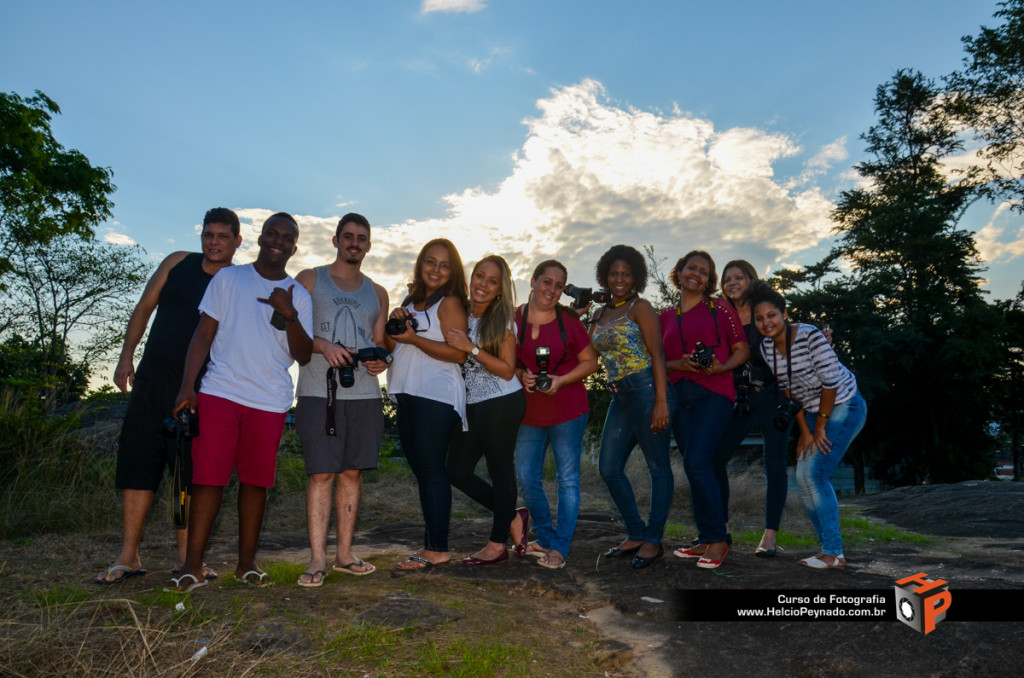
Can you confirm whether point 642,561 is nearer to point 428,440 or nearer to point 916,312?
point 428,440

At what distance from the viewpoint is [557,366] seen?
475 cm

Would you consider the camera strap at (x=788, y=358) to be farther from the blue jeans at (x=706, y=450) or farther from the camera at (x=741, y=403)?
the blue jeans at (x=706, y=450)

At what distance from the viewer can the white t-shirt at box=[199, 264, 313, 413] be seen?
372 cm

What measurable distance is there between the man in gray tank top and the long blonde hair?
2.07ft

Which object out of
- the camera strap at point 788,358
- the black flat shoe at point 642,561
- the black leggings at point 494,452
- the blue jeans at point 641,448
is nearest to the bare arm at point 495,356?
the black leggings at point 494,452

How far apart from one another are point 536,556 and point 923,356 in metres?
27.2

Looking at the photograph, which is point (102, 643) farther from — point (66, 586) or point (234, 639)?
point (66, 586)

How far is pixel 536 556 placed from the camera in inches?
195

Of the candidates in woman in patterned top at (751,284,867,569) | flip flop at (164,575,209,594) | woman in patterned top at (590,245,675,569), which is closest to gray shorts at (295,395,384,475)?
flip flop at (164,575,209,594)

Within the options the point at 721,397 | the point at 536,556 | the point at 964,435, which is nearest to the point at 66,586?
the point at 536,556

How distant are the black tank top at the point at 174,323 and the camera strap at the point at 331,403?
2.90 ft

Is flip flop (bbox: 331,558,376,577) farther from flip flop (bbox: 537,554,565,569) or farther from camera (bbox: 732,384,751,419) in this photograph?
camera (bbox: 732,384,751,419)

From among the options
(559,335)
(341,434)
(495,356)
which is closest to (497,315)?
(495,356)

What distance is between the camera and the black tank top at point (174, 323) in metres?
4.11
